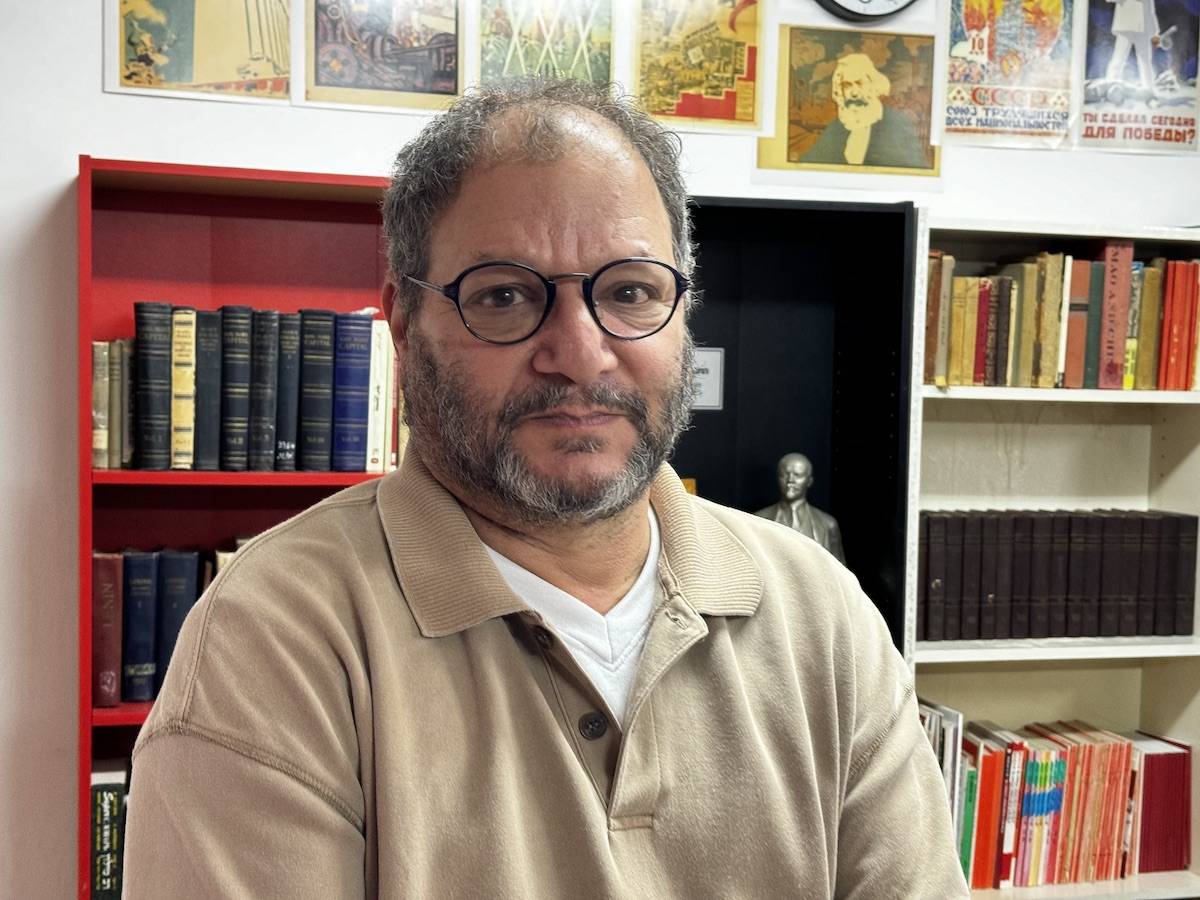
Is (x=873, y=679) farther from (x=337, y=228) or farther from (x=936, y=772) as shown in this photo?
(x=337, y=228)

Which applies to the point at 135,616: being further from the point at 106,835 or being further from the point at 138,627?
the point at 106,835

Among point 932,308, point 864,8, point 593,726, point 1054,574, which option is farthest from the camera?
point 864,8

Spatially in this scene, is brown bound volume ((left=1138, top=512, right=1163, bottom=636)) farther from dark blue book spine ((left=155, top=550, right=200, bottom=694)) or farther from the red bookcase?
dark blue book spine ((left=155, top=550, right=200, bottom=694))

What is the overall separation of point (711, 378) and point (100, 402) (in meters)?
1.26

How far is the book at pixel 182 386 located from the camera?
2.03 meters

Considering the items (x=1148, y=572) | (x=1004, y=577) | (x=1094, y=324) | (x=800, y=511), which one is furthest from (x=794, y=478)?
(x=1148, y=572)

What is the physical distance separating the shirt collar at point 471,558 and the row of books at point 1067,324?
4.42 ft

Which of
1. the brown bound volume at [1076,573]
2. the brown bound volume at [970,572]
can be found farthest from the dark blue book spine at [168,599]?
the brown bound volume at [1076,573]

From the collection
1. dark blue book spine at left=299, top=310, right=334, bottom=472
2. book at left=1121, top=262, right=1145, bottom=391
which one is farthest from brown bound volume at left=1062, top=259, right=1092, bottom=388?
dark blue book spine at left=299, top=310, right=334, bottom=472

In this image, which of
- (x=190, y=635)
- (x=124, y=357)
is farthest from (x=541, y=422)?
(x=124, y=357)

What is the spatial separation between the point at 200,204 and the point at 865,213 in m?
1.35

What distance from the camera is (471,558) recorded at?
98 cm

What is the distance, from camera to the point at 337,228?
92.7 inches

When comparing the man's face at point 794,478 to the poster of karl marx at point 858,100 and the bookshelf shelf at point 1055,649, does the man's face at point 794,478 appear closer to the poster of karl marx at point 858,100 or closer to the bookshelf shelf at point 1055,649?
the bookshelf shelf at point 1055,649
